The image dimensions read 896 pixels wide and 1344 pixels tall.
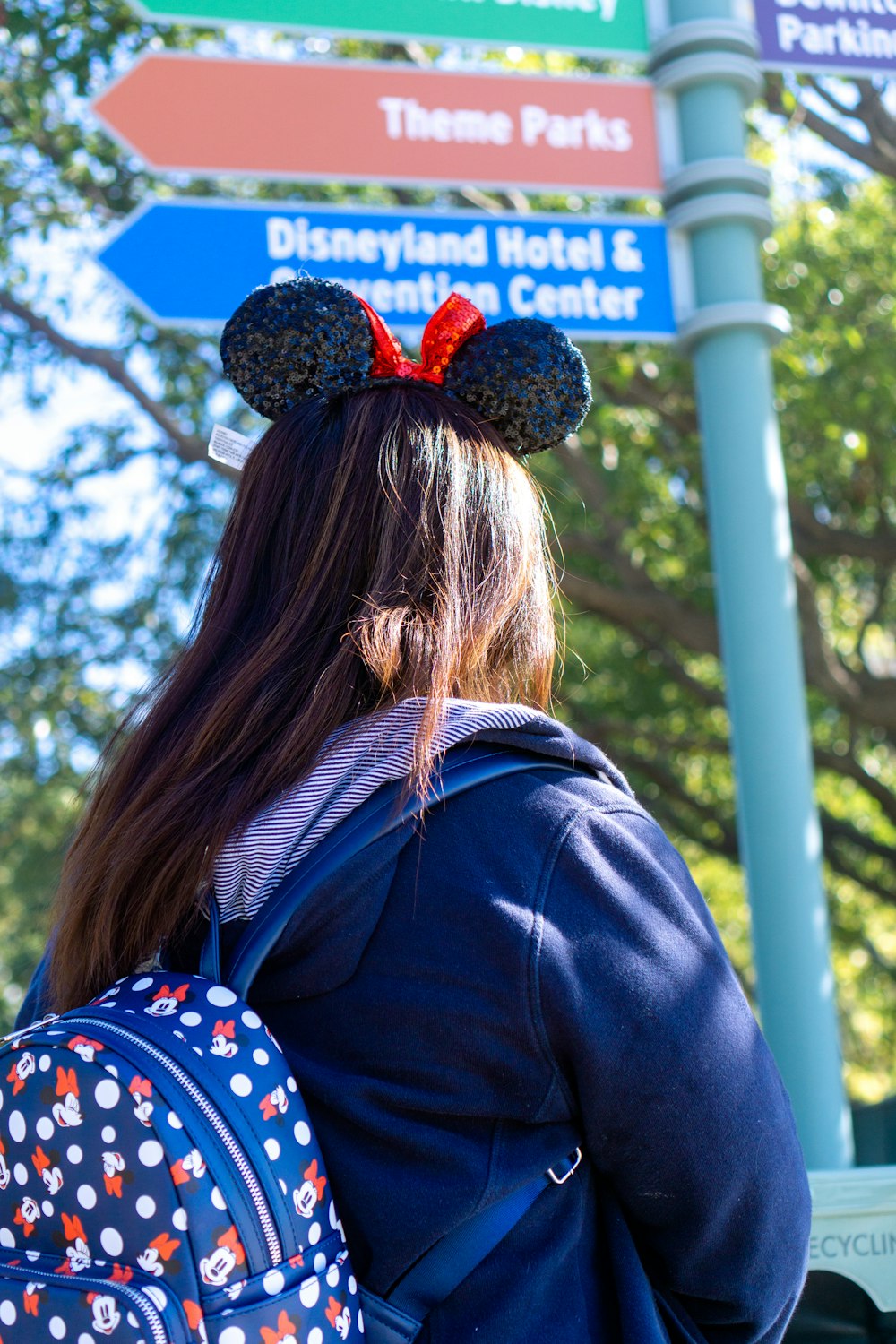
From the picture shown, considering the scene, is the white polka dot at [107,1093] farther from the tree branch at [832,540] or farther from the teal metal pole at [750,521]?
the tree branch at [832,540]

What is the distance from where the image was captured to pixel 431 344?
1.62 metres

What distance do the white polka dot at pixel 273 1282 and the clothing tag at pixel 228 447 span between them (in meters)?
0.97

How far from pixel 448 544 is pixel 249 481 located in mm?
242

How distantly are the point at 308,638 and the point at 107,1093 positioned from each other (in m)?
0.47

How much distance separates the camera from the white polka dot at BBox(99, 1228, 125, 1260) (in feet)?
3.62

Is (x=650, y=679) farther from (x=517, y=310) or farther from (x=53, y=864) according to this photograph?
(x=517, y=310)

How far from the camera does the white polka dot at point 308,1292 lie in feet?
3.58

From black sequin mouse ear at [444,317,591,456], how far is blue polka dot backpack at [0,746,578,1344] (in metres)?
0.52

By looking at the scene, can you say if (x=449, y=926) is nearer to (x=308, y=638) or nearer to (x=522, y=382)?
(x=308, y=638)

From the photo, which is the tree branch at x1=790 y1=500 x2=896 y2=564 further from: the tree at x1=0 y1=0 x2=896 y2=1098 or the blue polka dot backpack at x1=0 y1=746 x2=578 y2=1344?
the blue polka dot backpack at x1=0 y1=746 x2=578 y2=1344

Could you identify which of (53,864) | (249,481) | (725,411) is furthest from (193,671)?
(53,864)

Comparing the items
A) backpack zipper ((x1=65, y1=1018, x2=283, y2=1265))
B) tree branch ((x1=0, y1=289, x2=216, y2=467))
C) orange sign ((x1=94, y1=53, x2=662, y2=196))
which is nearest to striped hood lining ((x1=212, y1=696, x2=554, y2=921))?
backpack zipper ((x1=65, y1=1018, x2=283, y2=1265))

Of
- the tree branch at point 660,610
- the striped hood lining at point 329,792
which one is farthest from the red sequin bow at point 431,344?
the tree branch at point 660,610

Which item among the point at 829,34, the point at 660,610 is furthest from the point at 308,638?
the point at 660,610
